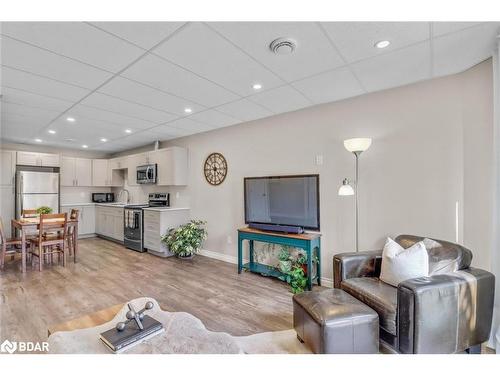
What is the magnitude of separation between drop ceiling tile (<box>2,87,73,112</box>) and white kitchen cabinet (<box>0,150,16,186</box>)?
3.36 meters

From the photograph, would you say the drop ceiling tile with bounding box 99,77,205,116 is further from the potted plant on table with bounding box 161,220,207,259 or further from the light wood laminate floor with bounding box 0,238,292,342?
the light wood laminate floor with bounding box 0,238,292,342

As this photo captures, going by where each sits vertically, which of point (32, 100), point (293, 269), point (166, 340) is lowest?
point (293, 269)

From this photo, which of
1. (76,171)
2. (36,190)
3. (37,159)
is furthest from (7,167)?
(76,171)

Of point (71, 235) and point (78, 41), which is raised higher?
point (78, 41)

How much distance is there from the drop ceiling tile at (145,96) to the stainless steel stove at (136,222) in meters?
2.55

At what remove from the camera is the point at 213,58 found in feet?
6.75

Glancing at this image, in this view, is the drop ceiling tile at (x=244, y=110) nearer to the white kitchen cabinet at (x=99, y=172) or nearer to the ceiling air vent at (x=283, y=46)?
the ceiling air vent at (x=283, y=46)

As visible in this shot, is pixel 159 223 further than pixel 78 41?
Yes

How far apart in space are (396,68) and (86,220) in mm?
7288

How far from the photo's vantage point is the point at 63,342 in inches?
56.3

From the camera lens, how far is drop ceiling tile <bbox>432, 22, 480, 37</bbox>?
166 cm

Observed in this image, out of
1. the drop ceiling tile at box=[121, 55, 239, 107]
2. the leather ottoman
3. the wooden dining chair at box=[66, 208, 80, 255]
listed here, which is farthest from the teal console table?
the wooden dining chair at box=[66, 208, 80, 255]

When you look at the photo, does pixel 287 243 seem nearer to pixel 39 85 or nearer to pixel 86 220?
pixel 39 85
